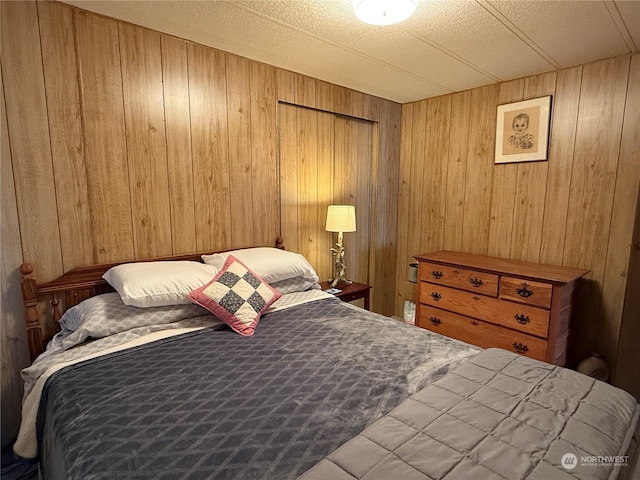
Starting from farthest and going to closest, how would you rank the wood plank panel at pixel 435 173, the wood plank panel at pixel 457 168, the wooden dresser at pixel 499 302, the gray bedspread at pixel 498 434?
the wood plank panel at pixel 435 173, the wood plank panel at pixel 457 168, the wooden dresser at pixel 499 302, the gray bedspread at pixel 498 434

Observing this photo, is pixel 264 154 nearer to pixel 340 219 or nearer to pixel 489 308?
pixel 340 219

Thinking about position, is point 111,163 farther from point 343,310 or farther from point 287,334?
point 343,310

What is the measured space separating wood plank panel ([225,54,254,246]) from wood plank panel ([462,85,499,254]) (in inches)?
79.3

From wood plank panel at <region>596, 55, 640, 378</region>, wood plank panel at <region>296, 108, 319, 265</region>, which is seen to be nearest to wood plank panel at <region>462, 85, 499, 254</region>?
wood plank panel at <region>596, 55, 640, 378</region>

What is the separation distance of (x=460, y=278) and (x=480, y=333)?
44cm

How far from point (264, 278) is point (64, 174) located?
123cm

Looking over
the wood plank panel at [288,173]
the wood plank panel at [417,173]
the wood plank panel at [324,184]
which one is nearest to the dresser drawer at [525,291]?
the wood plank panel at [417,173]

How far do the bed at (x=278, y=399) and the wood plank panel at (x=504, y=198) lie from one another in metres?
1.62

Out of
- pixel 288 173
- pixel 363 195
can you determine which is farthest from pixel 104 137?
pixel 363 195

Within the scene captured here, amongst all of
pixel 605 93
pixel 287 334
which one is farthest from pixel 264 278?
pixel 605 93

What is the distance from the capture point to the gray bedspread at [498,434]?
0.85 m

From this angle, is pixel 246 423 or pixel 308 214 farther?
pixel 308 214

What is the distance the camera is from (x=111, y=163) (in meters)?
1.93

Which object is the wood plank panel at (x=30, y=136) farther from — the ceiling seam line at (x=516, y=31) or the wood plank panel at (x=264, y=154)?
the ceiling seam line at (x=516, y=31)
